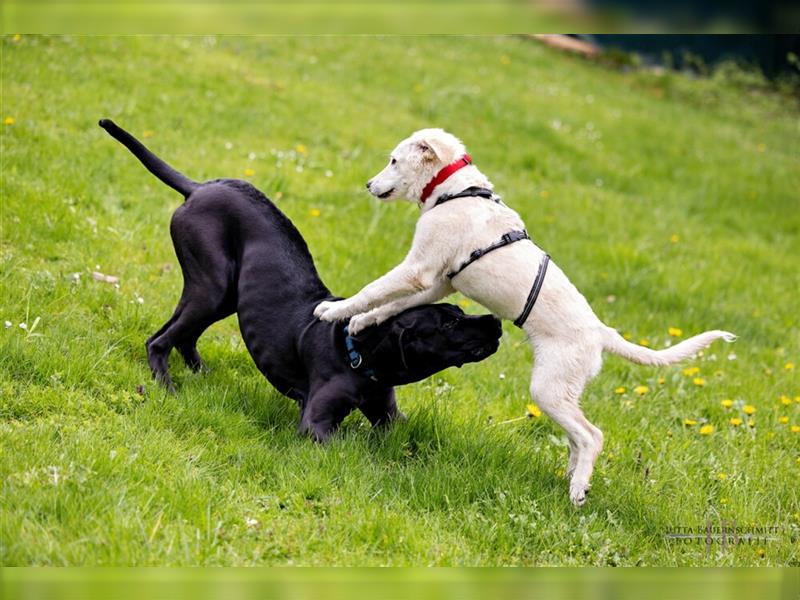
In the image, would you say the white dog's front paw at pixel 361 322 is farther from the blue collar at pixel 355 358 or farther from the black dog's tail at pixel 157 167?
the black dog's tail at pixel 157 167

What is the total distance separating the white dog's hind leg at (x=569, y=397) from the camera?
13.0ft

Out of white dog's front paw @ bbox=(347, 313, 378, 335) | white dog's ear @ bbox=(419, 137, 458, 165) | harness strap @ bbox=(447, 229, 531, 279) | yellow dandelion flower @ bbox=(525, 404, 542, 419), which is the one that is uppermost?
white dog's ear @ bbox=(419, 137, 458, 165)

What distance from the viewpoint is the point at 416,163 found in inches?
173

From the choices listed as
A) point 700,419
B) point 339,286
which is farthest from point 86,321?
point 700,419

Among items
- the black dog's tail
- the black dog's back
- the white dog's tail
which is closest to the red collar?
the black dog's back

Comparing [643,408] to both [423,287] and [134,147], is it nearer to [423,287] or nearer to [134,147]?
[423,287]

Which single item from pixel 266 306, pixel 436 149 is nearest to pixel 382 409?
pixel 266 306

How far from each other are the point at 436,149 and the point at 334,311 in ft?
3.27

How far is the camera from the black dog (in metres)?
4.30

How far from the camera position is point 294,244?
473 centimetres

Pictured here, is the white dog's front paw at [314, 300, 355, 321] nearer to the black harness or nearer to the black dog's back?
the black dog's back

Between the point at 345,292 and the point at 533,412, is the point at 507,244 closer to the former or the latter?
the point at 533,412

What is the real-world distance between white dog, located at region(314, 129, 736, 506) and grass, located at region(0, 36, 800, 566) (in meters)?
0.51

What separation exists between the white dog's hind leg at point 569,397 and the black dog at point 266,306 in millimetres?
554
